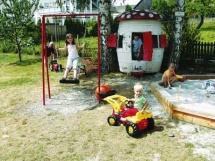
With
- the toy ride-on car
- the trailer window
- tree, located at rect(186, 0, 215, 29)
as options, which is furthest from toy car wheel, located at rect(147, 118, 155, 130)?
tree, located at rect(186, 0, 215, 29)

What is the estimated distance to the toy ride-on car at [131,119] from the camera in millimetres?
5188

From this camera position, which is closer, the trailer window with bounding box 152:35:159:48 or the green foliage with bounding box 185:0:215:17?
the trailer window with bounding box 152:35:159:48

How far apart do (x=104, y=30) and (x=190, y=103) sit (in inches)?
211

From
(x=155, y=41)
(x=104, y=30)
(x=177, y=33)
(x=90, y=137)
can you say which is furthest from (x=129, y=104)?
(x=177, y=33)

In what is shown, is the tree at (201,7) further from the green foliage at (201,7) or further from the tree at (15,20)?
the tree at (15,20)

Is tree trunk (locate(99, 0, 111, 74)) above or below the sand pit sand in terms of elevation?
above

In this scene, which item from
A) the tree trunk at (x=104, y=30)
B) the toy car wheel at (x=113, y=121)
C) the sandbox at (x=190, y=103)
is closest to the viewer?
the sandbox at (x=190, y=103)

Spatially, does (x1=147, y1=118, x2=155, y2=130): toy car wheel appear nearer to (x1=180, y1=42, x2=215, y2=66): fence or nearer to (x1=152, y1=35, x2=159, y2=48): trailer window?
(x1=152, y1=35, x2=159, y2=48): trailer window

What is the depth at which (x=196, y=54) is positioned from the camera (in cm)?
1212

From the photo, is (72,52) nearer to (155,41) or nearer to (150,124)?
(155,41)

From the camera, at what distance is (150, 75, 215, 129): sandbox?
5.53 metres

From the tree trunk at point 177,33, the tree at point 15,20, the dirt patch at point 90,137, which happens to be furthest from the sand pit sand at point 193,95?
the tree at point 15,20

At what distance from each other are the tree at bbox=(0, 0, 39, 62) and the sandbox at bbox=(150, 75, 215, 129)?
9565mm

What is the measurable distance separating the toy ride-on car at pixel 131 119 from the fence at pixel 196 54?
6.98 metres
